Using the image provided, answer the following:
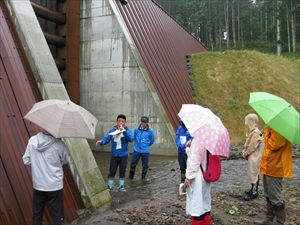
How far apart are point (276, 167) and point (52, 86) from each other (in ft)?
14.9

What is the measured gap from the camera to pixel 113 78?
38.1ft

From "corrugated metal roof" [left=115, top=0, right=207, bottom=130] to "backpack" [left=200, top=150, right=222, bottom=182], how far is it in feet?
27.4

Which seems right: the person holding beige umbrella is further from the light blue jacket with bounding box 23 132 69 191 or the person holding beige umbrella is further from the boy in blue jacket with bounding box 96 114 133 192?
the boy in blue jacket with bounding box 96 114 133 192

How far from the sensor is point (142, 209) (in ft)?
16.4

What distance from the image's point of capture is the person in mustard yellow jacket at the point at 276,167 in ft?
14.0

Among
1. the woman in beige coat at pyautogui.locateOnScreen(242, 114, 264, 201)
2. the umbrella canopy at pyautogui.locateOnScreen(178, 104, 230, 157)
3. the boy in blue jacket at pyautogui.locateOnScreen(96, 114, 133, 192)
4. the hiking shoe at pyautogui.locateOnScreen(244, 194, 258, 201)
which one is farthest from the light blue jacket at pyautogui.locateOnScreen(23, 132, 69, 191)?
the hiking shoe at pyautogui.locateOnScreen(244, 194, 258, 201)

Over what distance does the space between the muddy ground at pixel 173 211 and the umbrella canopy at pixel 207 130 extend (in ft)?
5.95

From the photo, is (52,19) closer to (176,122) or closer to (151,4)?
(176,122)

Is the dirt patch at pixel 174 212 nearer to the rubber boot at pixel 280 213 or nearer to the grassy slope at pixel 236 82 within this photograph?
the rubber boot at pixel 280 213

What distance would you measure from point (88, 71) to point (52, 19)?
8.27 feet

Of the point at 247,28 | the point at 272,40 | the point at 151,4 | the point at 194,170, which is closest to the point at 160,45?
the point at 151,4

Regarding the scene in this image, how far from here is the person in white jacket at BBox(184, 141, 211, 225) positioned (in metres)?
3.47

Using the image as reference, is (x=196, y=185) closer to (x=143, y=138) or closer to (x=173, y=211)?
(x=173, y=211)

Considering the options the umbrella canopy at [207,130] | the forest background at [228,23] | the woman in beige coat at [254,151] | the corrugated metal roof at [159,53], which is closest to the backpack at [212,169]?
the umbrella canopy at [207,130]
